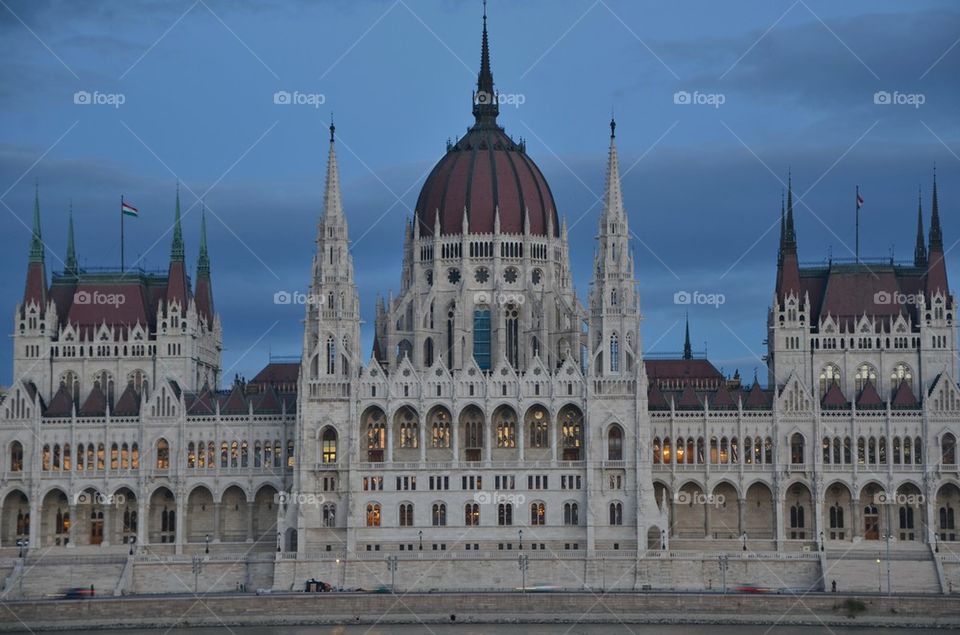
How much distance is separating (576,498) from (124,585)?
3153cm

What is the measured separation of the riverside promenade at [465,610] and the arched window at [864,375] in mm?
30038

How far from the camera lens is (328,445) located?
164 m

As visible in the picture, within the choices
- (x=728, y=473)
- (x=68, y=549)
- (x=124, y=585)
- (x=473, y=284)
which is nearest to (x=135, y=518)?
(x=68, y=549)

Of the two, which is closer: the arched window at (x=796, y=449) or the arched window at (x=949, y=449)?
the arched window at (x=949, y=449)

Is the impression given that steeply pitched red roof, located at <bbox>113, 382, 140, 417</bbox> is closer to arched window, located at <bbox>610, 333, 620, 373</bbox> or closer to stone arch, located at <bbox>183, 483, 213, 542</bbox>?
stone arch, located at <bbox>183, 483, 213, 542</bbox>

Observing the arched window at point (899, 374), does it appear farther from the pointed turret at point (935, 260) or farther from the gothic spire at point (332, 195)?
the gothic spire at point (332, 195)

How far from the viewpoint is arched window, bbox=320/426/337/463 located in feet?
536

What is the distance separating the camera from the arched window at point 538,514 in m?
161

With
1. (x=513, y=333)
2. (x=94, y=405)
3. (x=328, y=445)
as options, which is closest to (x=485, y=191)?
(x=513, y=333)

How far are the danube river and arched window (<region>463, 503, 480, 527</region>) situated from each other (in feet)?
61.6

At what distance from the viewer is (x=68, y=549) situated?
165875 millimetres

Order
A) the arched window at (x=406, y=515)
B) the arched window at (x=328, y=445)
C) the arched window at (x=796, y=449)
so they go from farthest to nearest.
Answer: the arched window at (x=796, y=449), the arched window at (x=328, y=445), the arched window at (x=406, y=515)

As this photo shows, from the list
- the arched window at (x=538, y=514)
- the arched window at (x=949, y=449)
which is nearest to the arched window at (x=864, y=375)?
the arched window at (x=949, y=449)

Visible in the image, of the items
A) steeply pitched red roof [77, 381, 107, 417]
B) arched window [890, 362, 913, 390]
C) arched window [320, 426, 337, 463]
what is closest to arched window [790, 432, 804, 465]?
arched window [890, 362, 913, 390]
